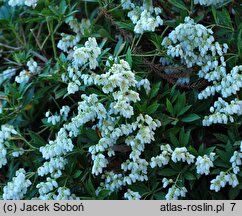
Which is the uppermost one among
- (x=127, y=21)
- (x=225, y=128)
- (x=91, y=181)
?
(x=127, y=21)

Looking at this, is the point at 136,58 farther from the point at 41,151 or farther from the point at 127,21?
the point at 41,151

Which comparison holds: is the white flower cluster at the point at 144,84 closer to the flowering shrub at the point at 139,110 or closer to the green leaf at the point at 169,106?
the flowering shrub at the point at 139,110

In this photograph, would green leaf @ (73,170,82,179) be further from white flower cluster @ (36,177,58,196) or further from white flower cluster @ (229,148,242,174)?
white flower cluster @ (229,148,242,174)

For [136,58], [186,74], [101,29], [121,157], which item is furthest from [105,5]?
[121,157]

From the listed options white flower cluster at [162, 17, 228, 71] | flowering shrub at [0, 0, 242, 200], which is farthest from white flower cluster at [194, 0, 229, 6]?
white flower cluster at [162, 17, 228, 71]

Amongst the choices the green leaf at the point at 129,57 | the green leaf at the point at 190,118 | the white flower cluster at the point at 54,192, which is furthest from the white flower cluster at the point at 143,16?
the white flower cluster at the point at 54,192

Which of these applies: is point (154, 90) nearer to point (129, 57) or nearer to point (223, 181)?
point (129, 57)
